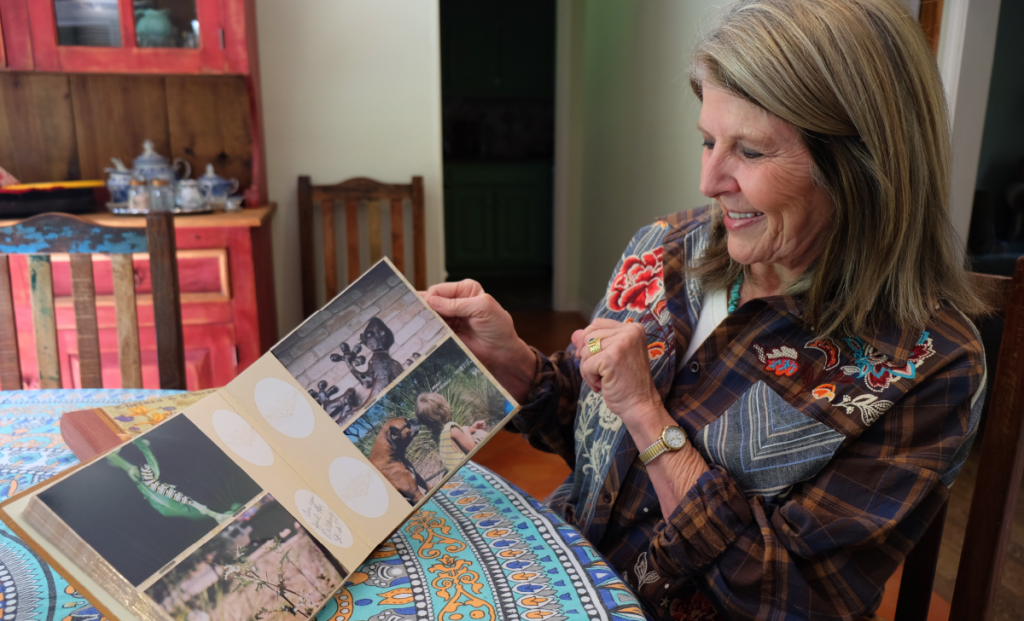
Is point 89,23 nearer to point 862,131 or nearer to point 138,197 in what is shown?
point 138,197

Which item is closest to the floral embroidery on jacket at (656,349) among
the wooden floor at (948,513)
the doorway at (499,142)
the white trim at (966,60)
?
the wooden floor at (948,513)

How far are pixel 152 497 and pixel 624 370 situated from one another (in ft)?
1.57

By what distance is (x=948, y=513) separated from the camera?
6.88 feet

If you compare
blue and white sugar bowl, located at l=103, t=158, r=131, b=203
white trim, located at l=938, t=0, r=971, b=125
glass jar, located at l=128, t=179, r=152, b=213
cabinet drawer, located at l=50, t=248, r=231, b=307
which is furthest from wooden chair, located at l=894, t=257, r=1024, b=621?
blue and white sugar bowl, located at l=103, t=158, r=131, b=203

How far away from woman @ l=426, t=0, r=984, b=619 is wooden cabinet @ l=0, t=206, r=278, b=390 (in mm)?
1379

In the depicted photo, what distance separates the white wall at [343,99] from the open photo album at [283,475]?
6.28 feet

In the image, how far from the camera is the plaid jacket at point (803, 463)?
71 centimetres

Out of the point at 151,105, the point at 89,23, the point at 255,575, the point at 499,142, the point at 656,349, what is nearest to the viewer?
the point at 255,575

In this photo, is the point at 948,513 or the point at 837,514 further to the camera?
the point at 948,513

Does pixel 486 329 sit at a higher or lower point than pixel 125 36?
lower

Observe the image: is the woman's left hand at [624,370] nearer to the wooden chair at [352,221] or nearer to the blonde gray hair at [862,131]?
the blonde gray hair at [862,131]

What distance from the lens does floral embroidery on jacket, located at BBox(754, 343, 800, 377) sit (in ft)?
2.61

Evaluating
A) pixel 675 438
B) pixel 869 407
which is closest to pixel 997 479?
pixel 869 407

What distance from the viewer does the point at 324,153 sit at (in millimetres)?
2520
